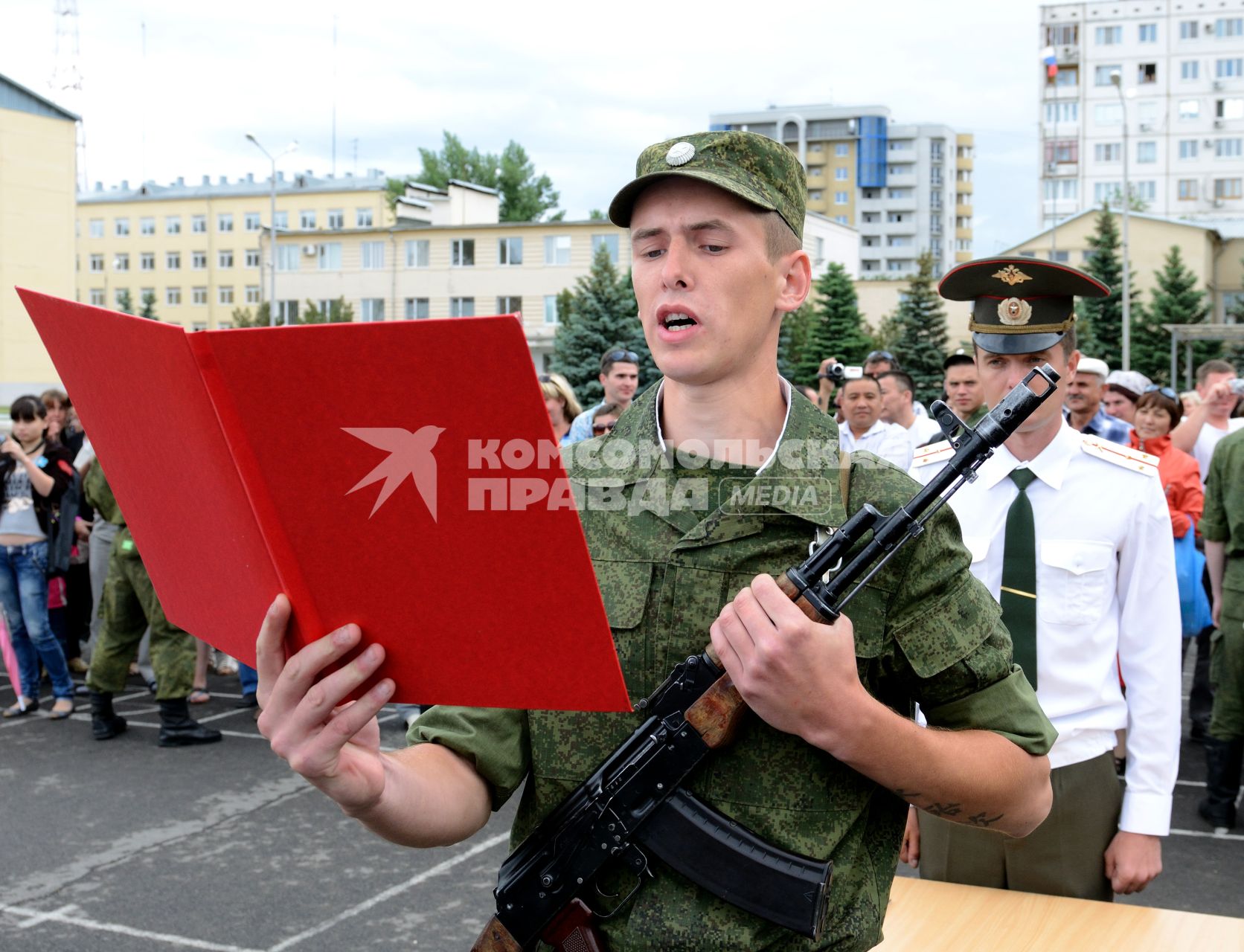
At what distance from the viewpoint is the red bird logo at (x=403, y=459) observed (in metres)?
1.24

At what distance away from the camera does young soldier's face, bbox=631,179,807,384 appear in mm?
1767

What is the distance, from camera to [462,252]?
56094mm

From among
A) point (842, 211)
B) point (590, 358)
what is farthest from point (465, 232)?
point (842, 211)

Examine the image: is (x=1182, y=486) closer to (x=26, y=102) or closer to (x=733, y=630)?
(x=733, y=630)

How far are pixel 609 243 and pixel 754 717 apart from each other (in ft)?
178

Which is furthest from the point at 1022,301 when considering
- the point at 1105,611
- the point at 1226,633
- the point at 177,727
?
the point at 177,727

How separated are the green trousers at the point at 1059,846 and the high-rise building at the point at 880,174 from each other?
384ft

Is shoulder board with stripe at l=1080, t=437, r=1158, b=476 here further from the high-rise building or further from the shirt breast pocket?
the high-rise building

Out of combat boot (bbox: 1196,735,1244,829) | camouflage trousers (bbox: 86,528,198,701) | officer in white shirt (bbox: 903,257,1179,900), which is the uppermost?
officer in white shirt (bbox: 903,257,1179,900)

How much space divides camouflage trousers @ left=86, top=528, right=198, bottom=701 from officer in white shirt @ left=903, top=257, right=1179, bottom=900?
590 centimetres

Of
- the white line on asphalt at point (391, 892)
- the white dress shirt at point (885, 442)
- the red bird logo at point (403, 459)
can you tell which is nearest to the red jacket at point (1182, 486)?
the white dress shirt at point (885, 442)

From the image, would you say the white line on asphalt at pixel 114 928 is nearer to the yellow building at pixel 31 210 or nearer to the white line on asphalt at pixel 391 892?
the white line on asphalt at pixel 391 892

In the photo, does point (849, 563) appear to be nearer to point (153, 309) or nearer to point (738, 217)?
point (738, 217)

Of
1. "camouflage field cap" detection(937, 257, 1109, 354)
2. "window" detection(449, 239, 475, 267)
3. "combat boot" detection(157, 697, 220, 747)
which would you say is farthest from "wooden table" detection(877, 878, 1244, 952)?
"window" detection(449, 239, 475, 267)
